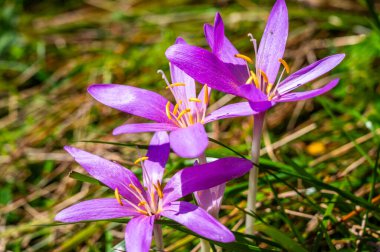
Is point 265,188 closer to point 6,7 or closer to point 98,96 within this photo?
point 98,96

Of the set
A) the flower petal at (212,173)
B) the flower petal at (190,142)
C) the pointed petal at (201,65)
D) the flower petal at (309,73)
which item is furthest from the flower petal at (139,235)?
the flower petal at (309,73)

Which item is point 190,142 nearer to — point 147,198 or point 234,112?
point 234,112

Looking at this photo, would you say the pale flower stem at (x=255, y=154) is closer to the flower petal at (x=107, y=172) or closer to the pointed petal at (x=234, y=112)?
the pointed petal at (x=234, y=112)

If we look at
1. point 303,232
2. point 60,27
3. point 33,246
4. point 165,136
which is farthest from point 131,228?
point 60,27

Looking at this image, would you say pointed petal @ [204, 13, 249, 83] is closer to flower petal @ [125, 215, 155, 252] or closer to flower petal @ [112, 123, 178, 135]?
flower petal @ [112, 123, 178, 135]

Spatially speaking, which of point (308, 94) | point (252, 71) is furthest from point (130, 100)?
point (308, 94)

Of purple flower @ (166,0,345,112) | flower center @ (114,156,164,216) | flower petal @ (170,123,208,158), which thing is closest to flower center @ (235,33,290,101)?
purple flower @ (166,0,345,112)
